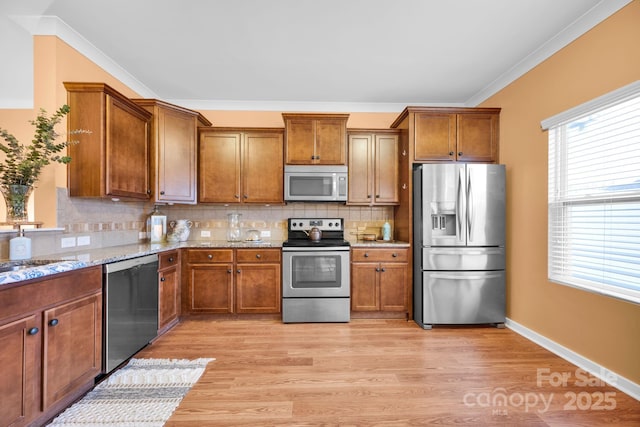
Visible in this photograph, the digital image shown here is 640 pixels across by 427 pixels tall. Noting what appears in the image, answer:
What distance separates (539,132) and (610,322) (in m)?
1.70

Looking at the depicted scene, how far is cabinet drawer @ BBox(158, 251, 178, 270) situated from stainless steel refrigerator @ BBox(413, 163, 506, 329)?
271cm

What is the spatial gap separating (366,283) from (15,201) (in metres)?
3.08

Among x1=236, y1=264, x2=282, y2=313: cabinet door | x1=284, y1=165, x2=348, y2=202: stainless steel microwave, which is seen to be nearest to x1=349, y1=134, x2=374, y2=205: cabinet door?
x1=284, y1=165, x2=348, y2=202: stainless steel microwave

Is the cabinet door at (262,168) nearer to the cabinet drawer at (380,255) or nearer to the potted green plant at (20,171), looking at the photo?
the cabinet drawer at (380,255)

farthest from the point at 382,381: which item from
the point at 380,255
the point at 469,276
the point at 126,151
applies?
the point at 126,151

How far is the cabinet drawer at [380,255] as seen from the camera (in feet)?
10.8

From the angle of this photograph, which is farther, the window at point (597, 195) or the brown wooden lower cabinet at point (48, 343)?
the window at point (597, 195)

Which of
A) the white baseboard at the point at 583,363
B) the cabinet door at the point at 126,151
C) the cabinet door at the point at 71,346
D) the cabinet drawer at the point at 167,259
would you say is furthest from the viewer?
the cabinet drawer at the point at 167,259

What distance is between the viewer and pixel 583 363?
222 centimetres

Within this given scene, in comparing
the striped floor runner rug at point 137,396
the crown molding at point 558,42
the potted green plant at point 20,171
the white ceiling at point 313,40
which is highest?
the white ceiling at point 313,40

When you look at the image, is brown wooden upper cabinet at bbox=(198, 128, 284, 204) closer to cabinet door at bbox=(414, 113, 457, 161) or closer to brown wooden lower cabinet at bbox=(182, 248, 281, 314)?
brown wooden lower cabinet at bbox=(182, 248, 281, 314)

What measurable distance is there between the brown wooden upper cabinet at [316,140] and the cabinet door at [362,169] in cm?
23


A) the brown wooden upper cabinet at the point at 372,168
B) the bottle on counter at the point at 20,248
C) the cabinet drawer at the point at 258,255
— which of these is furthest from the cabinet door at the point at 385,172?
the bottle on counter at the point at 20,248

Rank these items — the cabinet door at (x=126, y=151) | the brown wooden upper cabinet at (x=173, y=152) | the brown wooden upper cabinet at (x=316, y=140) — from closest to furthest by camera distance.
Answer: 1. the cabinet door at (x=126, y=151)
2. the brown wooden upper cabinet at (x=173, y=152)
3. the brown wooden upper cabinet at (x=316, y=140)
